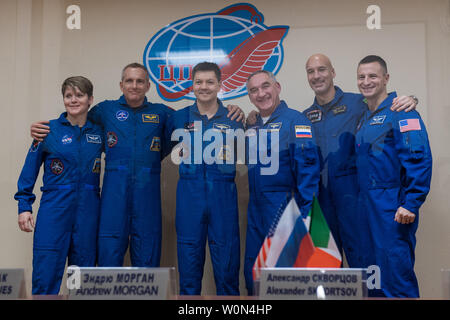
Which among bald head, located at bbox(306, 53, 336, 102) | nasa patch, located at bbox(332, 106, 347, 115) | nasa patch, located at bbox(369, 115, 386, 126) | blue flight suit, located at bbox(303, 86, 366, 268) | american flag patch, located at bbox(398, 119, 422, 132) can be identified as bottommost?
blue flight suit, located at bbox(303, 86, 366, 268)

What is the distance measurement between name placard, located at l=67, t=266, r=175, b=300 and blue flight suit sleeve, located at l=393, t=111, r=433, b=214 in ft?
4.01

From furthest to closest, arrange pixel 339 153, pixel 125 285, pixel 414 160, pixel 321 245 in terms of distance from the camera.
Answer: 1. pixel 339 153
2. pixel 414 160
3. pixel 321 245
4. pixel 125 285

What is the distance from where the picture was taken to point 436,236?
220 centimetres

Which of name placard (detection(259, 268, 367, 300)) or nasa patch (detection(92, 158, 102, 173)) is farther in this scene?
nasa patch (detection(92, 158, 102, 173))

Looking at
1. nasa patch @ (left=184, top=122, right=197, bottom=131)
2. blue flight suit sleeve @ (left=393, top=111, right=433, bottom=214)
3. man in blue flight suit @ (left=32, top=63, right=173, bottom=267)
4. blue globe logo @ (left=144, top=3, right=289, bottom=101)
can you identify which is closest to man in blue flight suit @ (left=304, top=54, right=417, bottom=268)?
blue flight suit sleeve @ (left=393, top=111, right=433, bottom=214)

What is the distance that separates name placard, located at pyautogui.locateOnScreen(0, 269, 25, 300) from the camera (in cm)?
156

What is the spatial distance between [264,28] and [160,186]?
3.13 ft

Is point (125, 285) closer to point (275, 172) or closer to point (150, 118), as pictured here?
point (275, 172)

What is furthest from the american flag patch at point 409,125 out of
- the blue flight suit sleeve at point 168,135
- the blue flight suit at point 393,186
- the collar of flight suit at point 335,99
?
the blue flight suit sleeve at point 168,135

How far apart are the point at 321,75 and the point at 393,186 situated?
65cm

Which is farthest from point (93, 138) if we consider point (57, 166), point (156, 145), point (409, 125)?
point (409, 125)

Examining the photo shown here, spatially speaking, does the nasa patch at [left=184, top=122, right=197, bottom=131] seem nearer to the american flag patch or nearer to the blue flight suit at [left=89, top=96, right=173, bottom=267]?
the blue flight suit at [left=89, top=96, right=173, bottom=267]

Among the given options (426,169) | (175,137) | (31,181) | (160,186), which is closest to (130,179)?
(160,186)

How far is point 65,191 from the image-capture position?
2348 mm
